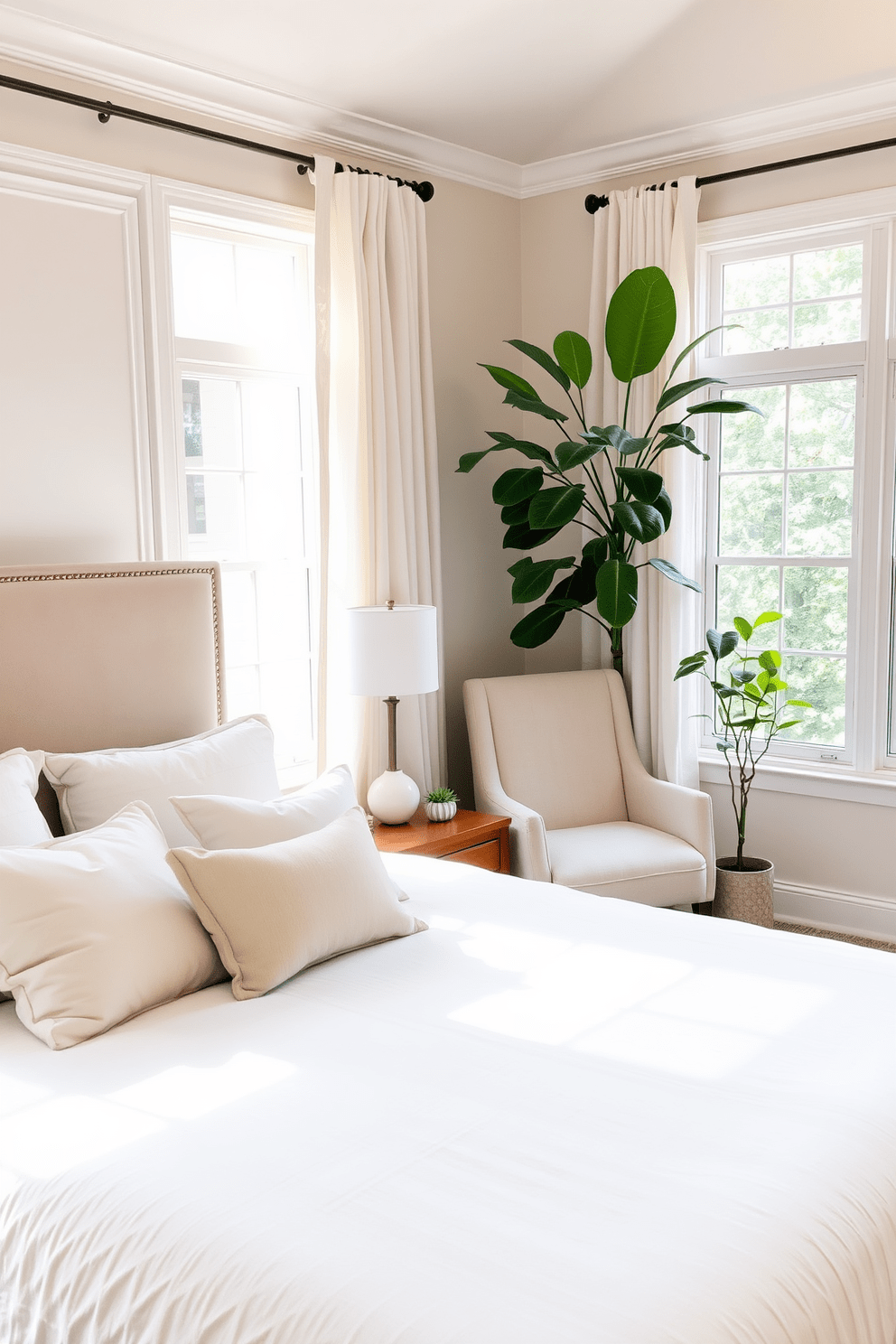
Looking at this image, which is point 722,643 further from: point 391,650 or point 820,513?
point 391,650

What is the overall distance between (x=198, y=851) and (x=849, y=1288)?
1.35 metres

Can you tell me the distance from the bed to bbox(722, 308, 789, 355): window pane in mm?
2582

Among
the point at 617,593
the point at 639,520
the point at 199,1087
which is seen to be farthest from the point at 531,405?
the point at 199,1087

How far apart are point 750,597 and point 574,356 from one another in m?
1.11

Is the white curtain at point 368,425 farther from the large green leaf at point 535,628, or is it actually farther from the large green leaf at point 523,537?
the large green leaf at point 535,628

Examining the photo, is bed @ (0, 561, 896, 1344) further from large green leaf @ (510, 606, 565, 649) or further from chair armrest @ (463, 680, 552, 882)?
large green leaf @ (510, 606, 565, 649)

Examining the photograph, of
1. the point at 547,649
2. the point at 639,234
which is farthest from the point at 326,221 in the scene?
the point at 547,649

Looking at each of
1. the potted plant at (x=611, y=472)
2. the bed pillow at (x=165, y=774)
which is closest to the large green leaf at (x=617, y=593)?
the potted plant at (x=611, y=472)

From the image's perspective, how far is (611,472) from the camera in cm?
432

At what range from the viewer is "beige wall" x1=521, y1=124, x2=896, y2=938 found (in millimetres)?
3832

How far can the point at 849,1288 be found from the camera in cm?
144

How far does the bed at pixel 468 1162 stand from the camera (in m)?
1.33

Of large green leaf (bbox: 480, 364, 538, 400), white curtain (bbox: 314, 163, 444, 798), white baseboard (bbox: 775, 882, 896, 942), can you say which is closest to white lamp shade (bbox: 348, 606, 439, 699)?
white curtain (bbox: 314, 163, 444, 798)

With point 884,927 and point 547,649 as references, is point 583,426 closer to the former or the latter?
point 547,649
